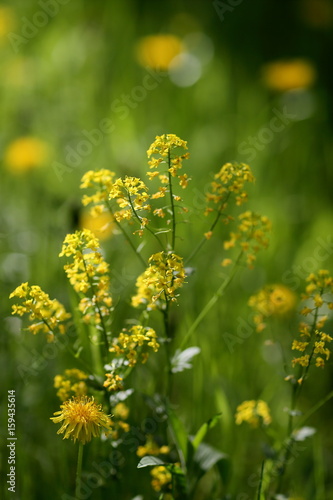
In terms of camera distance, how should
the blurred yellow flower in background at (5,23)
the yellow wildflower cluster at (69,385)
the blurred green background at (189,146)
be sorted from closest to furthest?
1. the yellow wildflower cluster at (69,385)
2. the blurred green background at (189,146)
3. the blurred yellow flower in background at (5,23)

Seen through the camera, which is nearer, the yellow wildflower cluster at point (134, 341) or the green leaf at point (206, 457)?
the yellow wildflower cluster at point (134, 341)

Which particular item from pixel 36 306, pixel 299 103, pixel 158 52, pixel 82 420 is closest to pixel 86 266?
pixel 36 306

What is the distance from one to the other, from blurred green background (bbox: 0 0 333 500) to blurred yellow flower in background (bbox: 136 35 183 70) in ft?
0.03

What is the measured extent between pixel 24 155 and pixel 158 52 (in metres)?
0.71

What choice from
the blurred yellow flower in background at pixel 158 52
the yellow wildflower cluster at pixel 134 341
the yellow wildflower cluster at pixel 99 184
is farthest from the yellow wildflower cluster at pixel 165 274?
the blurred yellow flower in background at pixel 158 52

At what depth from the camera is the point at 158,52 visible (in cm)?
263

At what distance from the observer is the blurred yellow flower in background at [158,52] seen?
262cm

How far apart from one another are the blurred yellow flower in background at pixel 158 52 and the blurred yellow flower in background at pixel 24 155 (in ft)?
1.87

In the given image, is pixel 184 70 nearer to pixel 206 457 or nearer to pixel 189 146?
pixel 189 146

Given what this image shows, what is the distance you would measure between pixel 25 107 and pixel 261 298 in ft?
5.62

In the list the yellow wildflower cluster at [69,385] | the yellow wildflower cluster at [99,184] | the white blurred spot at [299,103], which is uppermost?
the white blurred spot at [299,103]

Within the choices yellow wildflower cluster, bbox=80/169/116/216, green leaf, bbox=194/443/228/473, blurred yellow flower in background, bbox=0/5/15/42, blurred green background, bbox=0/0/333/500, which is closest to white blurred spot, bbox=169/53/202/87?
blurred green background, bbox=0/0/333/500

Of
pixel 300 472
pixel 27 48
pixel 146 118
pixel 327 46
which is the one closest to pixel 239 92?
pixel 146 118

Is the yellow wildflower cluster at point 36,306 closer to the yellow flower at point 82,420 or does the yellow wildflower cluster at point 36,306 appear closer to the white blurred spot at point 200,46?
the yellow flower at point 82,420
